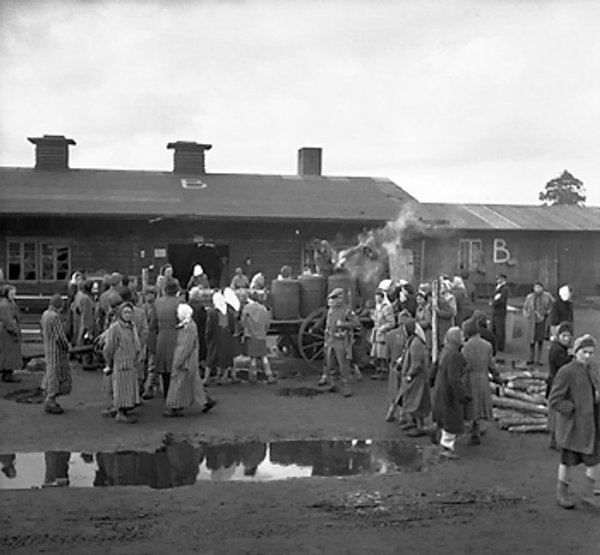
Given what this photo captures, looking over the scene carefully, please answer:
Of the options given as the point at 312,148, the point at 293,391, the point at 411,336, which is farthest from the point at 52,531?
the point at 312,148

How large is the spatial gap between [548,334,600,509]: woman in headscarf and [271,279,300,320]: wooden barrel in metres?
7.77

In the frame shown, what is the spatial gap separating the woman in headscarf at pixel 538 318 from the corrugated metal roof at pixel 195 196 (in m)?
7.92

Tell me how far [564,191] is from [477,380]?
Answer: 5006cm

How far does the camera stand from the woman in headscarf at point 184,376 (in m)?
10.3

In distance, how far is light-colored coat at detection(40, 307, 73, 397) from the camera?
1041cm

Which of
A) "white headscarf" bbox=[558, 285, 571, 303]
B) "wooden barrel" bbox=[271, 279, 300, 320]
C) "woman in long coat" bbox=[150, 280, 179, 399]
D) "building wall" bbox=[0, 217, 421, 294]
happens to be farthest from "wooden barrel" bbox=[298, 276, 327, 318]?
"building wall" bbox=[0, 217, 421, 294]

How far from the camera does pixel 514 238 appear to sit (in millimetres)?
29984

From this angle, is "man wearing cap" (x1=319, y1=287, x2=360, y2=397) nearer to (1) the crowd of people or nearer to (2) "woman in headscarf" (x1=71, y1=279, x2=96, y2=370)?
(1) the crowd of people

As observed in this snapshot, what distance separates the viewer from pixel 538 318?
50.2 feet

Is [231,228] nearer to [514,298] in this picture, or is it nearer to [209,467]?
[514,298]

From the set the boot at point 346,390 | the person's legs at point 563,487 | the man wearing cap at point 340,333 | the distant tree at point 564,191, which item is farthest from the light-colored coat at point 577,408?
the distant tree at point 564,191

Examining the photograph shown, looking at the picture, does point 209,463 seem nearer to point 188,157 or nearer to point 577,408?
point 577,408

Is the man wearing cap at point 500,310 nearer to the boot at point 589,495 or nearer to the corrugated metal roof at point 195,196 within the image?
the corrugated metal roof at point 195,196

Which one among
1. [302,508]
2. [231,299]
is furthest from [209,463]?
[231,299]
